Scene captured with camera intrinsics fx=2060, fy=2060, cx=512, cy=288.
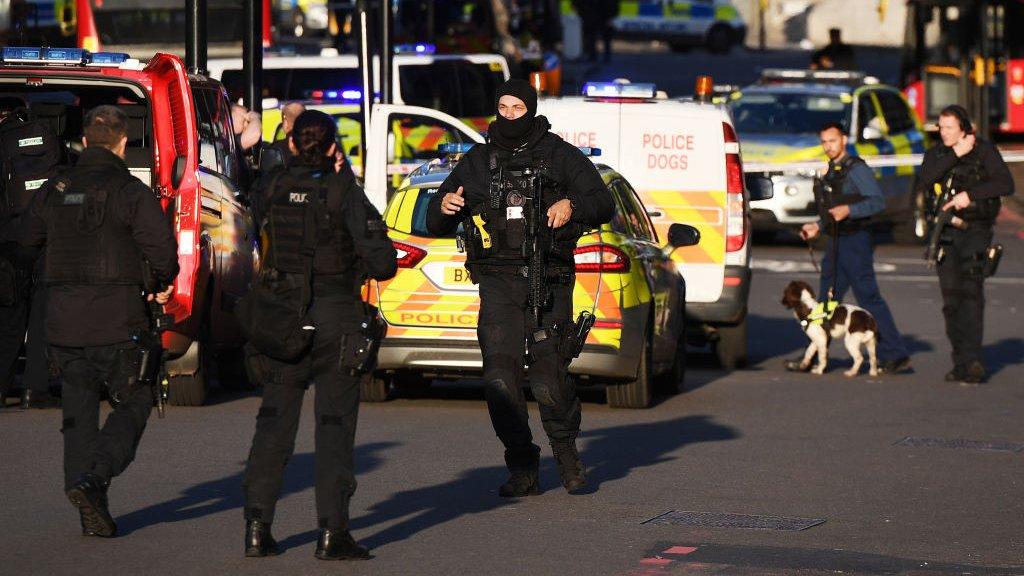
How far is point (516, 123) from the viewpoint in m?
8.78

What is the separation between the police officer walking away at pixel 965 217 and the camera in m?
13.5

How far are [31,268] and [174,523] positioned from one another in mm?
3576

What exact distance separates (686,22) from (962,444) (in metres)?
46.7

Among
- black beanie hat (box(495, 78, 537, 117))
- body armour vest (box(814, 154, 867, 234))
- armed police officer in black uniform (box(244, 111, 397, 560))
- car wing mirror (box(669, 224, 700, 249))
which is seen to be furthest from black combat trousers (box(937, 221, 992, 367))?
armed police officer in black uniform (box(244, 111, 397, 560))

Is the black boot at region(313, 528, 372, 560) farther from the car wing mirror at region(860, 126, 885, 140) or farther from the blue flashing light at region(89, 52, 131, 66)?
the car wing mirror at region(860, 126, 885, 140)

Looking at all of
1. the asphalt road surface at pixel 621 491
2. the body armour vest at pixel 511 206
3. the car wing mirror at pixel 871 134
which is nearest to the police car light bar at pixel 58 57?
the asphalt road surface at pixel 621 491

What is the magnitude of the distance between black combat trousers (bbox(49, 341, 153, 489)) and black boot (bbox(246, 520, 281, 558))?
626mm

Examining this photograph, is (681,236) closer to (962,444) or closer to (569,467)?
(962,444)

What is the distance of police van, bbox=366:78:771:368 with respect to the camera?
13953 mm

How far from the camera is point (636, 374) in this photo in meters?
11.5

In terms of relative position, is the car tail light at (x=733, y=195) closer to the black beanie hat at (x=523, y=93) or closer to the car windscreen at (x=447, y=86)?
the black beanie hat at (x=523, y=93)

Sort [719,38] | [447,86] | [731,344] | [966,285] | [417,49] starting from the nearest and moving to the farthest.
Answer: [966,285] → [731,344] → [417,49] → [447,86] → [719,38]

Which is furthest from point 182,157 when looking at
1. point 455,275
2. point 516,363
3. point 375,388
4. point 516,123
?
point 516,363

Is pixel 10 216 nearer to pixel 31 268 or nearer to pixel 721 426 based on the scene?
pixel 31 268
